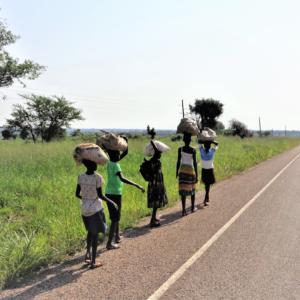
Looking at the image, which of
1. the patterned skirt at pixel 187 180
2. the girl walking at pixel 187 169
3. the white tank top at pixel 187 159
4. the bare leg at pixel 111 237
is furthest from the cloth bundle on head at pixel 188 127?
the bare leg at pixel 111 237

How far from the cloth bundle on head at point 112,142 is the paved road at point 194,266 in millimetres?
1527

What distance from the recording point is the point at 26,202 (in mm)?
10398

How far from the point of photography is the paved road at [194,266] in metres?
4.91

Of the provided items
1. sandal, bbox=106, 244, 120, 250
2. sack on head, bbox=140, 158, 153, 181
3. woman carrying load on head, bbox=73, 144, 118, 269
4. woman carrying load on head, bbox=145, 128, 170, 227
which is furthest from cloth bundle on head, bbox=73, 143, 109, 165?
woman carrying load on head, bbox=145, 128, 170, 227

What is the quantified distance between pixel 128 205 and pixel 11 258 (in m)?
4.31

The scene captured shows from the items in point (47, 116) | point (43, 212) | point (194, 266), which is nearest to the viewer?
point (194, 266)

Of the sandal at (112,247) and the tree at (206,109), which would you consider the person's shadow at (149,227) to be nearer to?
the sandal at (112,247)

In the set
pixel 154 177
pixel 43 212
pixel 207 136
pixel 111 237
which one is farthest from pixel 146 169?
pixel 207 136

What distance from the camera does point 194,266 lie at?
229 inches

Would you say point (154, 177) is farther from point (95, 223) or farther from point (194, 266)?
point (194, 266)

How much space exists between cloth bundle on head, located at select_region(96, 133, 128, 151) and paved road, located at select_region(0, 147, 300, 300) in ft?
5.01

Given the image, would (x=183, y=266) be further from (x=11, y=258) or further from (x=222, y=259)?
(x=11, y=258)

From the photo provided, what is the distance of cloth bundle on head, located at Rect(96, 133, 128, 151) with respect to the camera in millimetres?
6852

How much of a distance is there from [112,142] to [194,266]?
223 cm
